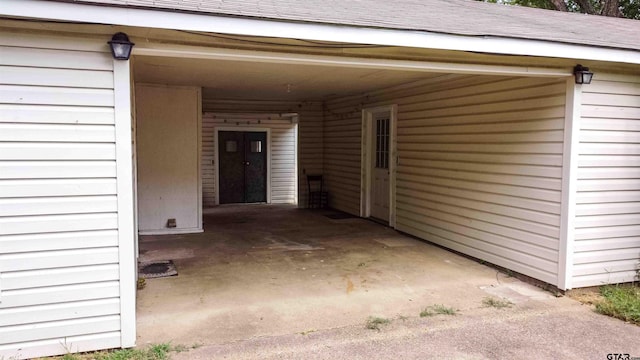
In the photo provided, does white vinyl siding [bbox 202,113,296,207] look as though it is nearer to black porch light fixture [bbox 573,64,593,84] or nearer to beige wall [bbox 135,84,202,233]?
beige wall [bbox 135,84,202,233]

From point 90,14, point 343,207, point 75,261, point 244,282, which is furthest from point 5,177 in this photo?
point 343,207

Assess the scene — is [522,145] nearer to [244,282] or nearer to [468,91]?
[468,91]

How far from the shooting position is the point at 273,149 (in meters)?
11.3

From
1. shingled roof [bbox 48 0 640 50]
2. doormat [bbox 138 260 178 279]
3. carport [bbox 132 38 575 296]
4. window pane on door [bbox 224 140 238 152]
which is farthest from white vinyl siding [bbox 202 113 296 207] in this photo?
shingled roof [bbox 48 0 640 50]

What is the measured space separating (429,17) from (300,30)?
4.81ft

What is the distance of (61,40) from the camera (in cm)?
290

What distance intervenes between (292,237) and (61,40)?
451 centimetres

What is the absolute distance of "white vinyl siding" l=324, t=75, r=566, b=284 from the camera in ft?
14.9

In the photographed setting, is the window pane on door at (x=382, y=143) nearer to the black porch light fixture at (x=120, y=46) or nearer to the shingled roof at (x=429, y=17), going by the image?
the shingled roof at (x=429, y=17)

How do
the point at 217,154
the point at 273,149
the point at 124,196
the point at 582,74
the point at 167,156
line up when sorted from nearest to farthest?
the point at 124,196 → the point at 582,74 → the point at 167,156 → the point at 217,154 → the point at 273,149

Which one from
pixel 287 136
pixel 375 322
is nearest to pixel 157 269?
pixel 375 322

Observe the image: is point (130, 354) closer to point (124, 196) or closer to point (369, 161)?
point (124, 196)

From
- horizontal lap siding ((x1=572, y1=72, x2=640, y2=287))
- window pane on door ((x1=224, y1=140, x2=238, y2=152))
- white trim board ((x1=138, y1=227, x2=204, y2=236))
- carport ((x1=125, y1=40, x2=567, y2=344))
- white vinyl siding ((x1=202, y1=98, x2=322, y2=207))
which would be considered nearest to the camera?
carport ((x1=125, y1=40, x2=567, y2=344))

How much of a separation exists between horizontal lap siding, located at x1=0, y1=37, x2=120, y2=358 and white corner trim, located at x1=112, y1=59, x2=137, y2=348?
0.04m
